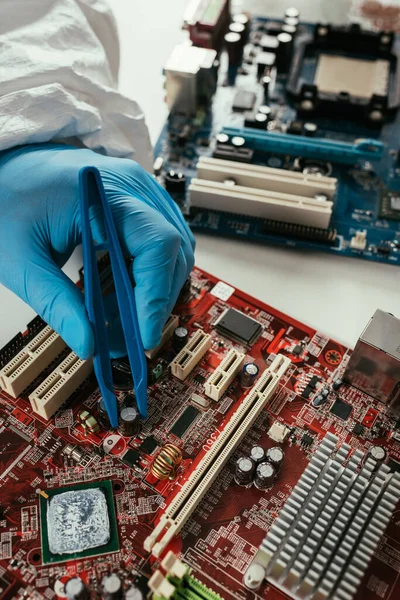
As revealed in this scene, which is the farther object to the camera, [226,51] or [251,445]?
[226,51]

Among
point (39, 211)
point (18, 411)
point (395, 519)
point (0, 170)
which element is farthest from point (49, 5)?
point (395, 519)

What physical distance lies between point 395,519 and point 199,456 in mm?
1739

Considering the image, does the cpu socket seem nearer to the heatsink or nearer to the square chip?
the heatsink

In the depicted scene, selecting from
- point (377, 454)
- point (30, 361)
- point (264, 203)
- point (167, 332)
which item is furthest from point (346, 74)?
point (30, 361)

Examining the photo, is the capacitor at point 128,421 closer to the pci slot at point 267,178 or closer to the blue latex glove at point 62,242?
the blue latex glove at point 62,242

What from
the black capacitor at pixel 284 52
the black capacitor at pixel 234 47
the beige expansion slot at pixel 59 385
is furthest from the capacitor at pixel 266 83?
the beige expansion slot at pixel 59 385

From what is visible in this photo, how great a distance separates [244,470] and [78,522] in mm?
1427

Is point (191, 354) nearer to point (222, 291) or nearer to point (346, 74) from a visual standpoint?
point (222, 291)

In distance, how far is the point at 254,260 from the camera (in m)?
7.52

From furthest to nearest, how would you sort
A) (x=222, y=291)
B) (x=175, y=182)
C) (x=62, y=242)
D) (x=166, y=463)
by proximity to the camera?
(x=175, y=182), (x=222, y=291), (x=62, y=242), (x=166, y=463)

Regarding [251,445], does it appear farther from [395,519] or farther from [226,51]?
[226,51]

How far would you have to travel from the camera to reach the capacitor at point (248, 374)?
5.98m

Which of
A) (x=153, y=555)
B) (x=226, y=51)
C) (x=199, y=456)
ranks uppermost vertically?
(x=226, y=51)

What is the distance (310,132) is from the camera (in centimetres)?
839
